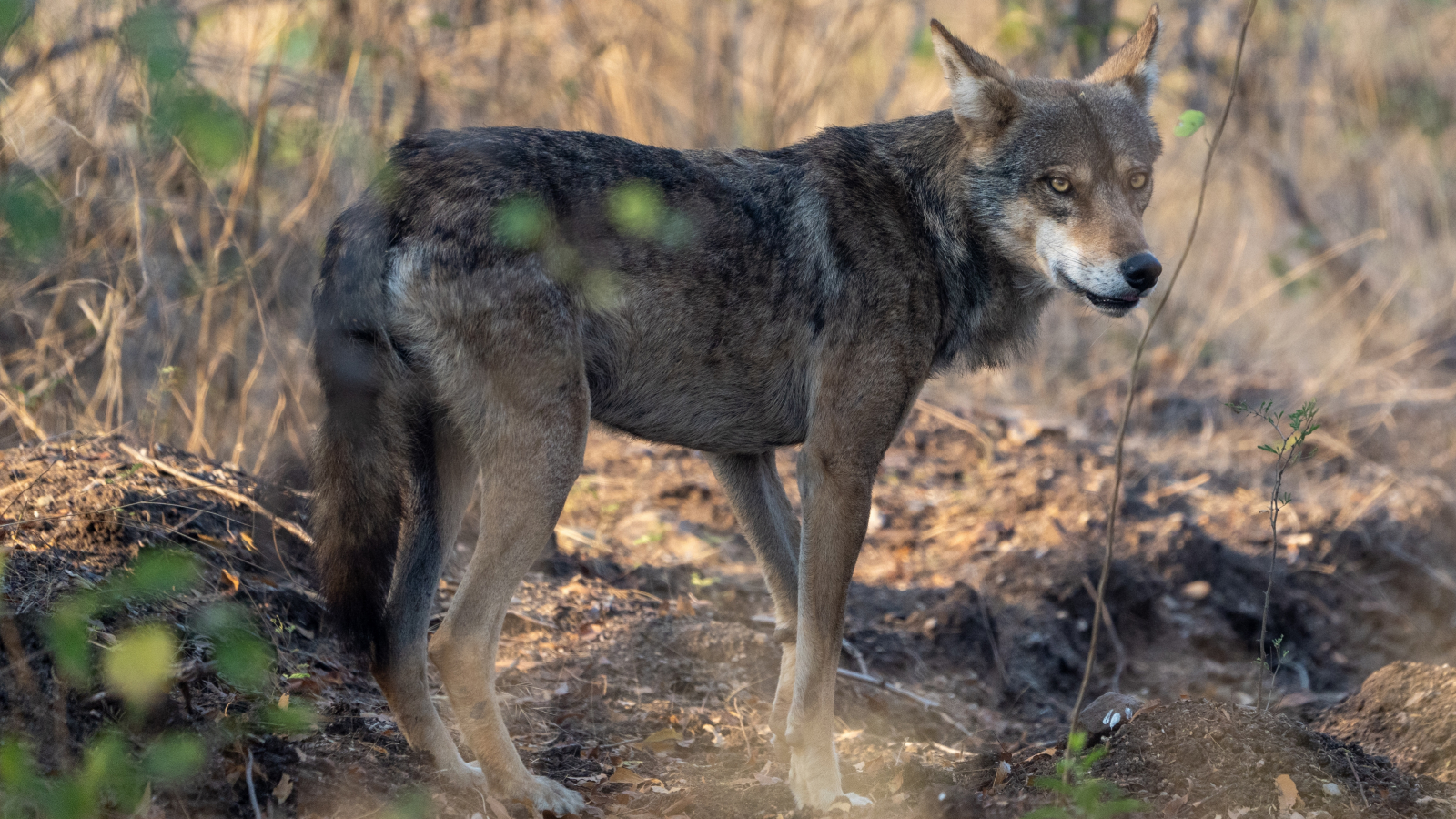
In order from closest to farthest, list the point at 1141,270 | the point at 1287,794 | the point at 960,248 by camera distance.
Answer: the point at 1287,794 → the point at 1141,270 → the point at 960,248

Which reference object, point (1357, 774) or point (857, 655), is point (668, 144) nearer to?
point (857, 655)

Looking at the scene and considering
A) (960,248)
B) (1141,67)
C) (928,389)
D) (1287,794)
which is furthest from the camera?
(928,389)

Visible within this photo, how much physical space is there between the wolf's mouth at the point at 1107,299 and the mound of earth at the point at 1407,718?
5.61ft

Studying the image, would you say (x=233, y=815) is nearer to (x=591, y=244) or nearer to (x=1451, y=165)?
(x=591, y=244)

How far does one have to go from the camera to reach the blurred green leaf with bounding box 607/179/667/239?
3549mm

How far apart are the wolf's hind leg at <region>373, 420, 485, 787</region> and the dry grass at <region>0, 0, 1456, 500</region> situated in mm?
1131

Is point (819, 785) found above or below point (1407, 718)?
below

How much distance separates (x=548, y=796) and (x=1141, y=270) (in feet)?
8.32

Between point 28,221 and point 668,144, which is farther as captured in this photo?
point 668,144

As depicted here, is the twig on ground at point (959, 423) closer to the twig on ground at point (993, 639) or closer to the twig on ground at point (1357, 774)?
the twig on ground at point (993, 639)

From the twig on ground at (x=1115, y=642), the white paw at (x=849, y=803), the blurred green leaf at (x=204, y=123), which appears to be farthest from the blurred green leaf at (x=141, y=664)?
the twig on ground at (x=1115, y=642)

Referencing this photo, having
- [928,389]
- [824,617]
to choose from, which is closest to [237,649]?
[824,617]

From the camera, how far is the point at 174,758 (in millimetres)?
2619

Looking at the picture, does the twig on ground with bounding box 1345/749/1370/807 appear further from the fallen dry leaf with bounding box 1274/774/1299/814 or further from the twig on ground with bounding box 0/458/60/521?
the twig on ground with bounding box 0/458/60/521
